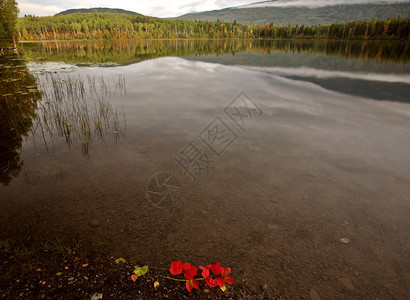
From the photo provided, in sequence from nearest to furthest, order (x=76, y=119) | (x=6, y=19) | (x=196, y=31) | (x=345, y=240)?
(x=345, y=240) → (x=76, y=119) → (x=6, y=19) → (x=196, y=31)

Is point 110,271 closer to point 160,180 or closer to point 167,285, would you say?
point 167,285

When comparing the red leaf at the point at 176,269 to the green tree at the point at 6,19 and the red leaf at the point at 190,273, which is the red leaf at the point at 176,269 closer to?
the red leaf at the point at 190,273

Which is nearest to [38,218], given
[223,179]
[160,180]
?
[160,180]

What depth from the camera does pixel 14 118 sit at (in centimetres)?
926

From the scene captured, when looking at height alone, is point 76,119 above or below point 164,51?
below

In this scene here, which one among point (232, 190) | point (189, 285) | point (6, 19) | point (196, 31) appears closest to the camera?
point (189, 285)

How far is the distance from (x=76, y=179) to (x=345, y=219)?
6372 mm

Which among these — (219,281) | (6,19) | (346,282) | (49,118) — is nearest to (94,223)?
(219,281)

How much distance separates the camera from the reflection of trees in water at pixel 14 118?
6229 millimetres

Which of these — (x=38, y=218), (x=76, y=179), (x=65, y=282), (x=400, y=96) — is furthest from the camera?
(x=400, y=96)

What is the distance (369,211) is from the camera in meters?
4.73

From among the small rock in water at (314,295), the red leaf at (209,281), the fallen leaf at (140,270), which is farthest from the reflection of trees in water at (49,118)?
the small rock in water at (314,295)

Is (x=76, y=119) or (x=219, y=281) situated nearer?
(x=219, y=281)

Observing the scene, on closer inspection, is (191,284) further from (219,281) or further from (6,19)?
(6,19)
